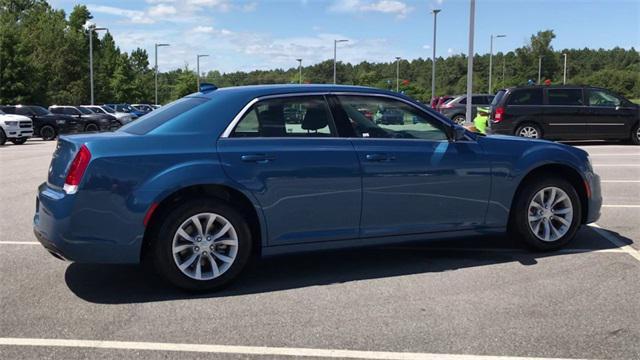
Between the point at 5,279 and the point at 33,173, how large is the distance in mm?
8103

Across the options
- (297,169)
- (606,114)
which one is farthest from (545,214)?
(606,114)

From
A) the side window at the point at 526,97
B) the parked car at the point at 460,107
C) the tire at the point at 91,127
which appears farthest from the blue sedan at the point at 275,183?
the tire at the point at 91,127

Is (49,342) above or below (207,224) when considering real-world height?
below

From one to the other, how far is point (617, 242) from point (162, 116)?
457 centimetres

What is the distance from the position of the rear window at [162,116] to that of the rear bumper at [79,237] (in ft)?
2.45

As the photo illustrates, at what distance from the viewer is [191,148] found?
4539 mm

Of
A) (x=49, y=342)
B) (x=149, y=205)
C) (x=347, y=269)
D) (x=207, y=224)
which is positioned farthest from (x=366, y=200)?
(x=49, y=342)

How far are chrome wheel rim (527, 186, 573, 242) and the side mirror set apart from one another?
35.8 inches

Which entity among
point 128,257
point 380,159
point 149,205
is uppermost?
point 380,159

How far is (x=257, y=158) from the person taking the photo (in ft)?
15.2

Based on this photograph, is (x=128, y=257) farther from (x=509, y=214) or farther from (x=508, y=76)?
(x=508, y=76)

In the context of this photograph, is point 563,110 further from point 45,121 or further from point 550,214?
point 45,121

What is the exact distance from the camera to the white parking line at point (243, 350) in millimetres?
3516

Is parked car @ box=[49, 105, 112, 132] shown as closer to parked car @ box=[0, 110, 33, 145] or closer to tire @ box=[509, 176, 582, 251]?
parked car @ box=[0, 110, 33, 145]
